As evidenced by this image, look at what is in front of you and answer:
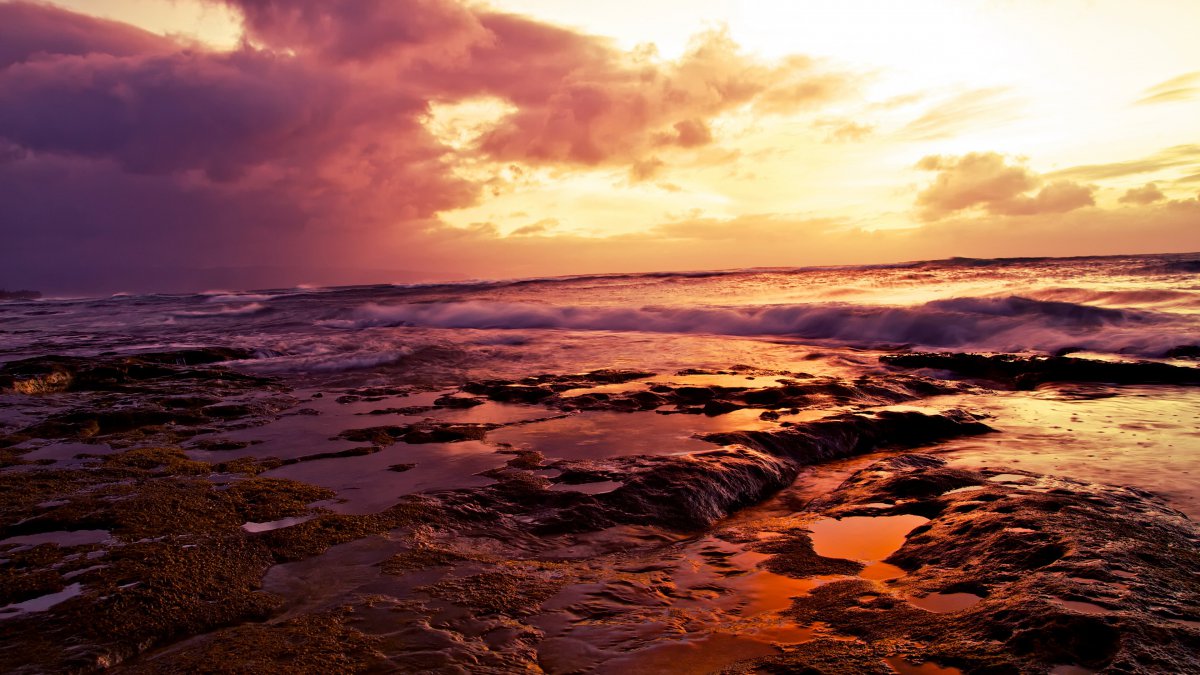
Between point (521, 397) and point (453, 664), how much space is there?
218 inches

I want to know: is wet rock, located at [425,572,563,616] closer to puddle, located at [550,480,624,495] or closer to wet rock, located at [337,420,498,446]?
puddle, located at [550,480,624,495]

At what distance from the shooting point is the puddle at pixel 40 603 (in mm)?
2688

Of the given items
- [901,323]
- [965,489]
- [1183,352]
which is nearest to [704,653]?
[965,489]

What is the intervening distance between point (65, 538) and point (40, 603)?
89cm

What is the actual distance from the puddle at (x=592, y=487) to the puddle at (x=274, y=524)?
158 centimetres

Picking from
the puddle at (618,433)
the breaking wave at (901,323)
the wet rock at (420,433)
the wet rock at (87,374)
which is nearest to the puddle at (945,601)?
the puddle at (618,433)

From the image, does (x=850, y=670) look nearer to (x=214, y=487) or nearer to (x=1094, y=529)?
(x=1094, y=529)

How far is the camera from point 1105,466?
4.61m

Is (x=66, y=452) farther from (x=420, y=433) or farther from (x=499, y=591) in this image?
(x=499, y=591)

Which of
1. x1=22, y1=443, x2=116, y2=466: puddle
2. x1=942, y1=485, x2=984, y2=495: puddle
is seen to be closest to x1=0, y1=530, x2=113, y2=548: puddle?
x1=22, y1=443, x2=116, y2=466: puddle

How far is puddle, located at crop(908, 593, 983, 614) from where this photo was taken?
266 centimetres

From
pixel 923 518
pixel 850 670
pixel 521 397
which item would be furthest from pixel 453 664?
pixel 521 397

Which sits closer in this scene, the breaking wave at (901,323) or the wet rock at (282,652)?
the wet rock at (282,652)

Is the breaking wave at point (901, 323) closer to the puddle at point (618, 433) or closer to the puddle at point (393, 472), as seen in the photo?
the puddle at point (618, 433)
